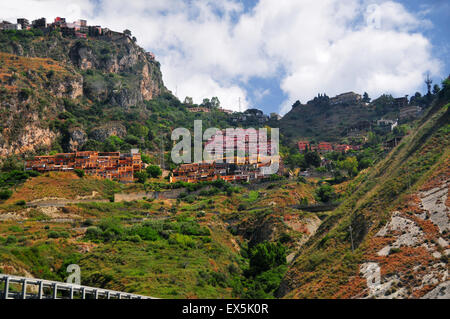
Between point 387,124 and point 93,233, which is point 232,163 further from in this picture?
point 387,124

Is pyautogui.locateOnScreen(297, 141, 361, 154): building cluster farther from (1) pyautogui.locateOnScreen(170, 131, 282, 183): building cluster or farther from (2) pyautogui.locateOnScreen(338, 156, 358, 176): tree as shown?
(2) pyautogui.locateOnScreen(338, 156, 358, 176): tree

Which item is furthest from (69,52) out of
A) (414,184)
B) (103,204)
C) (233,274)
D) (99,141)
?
(414,184)

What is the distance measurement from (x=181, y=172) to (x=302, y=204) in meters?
33.7

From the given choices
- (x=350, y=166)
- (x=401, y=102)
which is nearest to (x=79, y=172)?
(x=350, y=166)

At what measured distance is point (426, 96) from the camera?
140 m

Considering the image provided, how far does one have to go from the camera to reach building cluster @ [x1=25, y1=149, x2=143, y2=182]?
96.7 meters

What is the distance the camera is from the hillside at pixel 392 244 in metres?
34.9

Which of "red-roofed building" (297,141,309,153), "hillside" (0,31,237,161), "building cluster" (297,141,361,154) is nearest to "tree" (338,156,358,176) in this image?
"building cluster" (297,141,361,154)

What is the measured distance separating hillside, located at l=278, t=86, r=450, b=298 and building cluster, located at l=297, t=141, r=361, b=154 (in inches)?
2635

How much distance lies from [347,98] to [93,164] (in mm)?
96353

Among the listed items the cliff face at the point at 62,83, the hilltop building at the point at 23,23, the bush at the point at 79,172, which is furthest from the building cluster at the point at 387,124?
the hilltop building at the point at 23,23

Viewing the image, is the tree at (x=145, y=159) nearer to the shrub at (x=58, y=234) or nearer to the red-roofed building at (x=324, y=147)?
the red-roofed building at (x=324, y=147)

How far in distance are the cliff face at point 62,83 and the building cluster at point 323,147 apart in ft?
161
